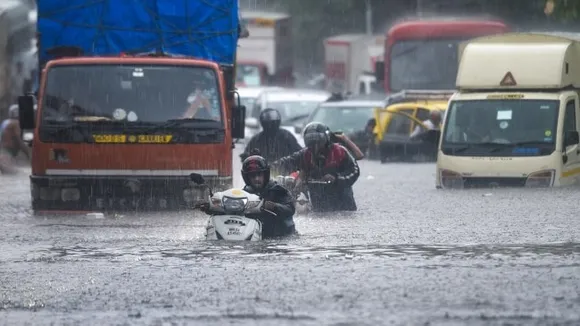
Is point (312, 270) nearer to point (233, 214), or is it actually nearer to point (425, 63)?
point (233, 214)

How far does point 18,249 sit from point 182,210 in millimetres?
3861

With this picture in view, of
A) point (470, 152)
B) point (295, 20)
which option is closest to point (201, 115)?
point (470, 152)

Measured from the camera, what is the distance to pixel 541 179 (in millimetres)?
22688

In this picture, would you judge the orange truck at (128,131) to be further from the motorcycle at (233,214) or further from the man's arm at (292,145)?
the motorcycle at (233,214)

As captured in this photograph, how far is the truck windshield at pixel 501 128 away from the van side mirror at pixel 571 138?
0.53 ft

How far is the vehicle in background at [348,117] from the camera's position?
1403 inches

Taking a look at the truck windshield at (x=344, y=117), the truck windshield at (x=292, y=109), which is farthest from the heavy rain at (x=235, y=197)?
the truck windshield at (x=292, y=109)

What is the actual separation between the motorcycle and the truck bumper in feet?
14.1

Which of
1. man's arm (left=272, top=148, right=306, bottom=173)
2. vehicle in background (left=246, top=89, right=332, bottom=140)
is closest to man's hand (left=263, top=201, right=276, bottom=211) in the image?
man's arm (left=272, top=148, right=306, bottom=173)

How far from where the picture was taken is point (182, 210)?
19094 mm

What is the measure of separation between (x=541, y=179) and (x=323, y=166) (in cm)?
520

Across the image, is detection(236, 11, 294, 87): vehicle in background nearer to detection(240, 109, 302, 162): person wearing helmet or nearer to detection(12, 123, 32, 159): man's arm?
detection(12, 123, 32, 159): man's arm

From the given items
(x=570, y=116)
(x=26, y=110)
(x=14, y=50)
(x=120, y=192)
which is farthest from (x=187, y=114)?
(x=14, y=50)

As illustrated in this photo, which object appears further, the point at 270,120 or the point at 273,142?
the point at 273,142
